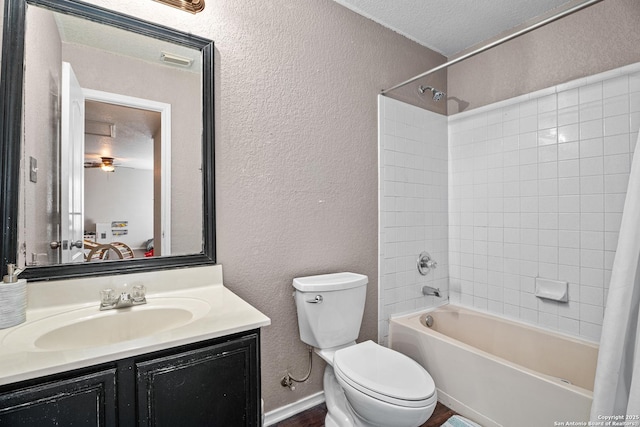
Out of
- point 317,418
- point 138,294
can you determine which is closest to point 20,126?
point 138,294

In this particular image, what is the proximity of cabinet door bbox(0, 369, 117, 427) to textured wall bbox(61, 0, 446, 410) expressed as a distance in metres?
0.78

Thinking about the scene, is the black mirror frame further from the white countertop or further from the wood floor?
the wood floor

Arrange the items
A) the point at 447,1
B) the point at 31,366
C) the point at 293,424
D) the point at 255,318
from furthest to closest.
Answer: the point at 447,1 → the point at 293,424 → the point at 255,318 → the point at 31,366

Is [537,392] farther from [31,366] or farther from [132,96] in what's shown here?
[132,96]

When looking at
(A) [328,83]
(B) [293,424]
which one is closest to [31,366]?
(B) [293,424]

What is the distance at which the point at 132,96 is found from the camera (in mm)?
1359

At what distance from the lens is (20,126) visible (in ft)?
3.73

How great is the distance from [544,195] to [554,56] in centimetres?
89

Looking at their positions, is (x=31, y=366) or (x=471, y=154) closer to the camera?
(x=31, y=366)

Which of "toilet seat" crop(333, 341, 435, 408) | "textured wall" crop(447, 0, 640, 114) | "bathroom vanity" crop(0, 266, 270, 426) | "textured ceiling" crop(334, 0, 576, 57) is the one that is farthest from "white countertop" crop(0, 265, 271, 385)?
"textured wall" crop(447, 0, 640, 114)

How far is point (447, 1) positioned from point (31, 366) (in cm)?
253

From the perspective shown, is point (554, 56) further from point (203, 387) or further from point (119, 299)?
point (119, 299)

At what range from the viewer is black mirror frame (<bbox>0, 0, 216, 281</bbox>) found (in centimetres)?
111

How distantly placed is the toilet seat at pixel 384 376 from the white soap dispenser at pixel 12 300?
1.20 meters
